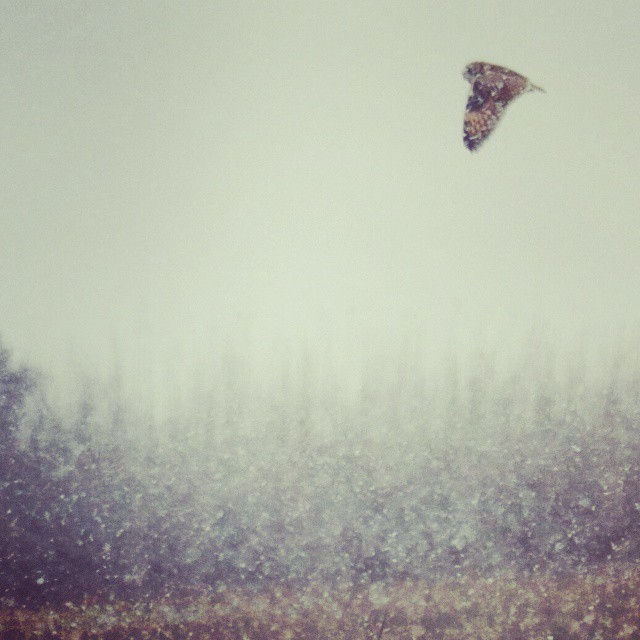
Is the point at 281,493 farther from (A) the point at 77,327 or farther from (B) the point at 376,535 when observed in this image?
(A) the point at 77,327

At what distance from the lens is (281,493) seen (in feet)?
4.88

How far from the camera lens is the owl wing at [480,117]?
135 cm

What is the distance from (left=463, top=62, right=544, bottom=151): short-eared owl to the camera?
1327mm

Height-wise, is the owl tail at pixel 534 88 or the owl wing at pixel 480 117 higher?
the owl tail at pixel 534 88

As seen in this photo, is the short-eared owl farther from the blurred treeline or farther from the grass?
the grass

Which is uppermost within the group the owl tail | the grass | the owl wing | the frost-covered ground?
the owl tail

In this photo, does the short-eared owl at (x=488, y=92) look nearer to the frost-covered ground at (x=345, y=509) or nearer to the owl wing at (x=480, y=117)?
the owl wing at (x=480, y=117)

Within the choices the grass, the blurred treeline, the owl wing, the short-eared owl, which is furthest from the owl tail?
the grass

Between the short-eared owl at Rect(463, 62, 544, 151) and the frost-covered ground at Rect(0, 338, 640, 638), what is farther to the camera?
the frost-covered ground at Rect(0, 338, 640, 638)

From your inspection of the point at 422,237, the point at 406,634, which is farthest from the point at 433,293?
the point at 406,634

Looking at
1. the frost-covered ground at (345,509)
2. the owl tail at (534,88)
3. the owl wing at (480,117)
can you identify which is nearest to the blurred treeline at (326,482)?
the frost-covered ground at (345,509)

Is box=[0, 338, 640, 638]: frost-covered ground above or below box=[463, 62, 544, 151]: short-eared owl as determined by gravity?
below

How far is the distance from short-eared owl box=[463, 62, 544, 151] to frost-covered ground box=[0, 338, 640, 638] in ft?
2.88

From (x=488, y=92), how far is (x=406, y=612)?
5.80ft
